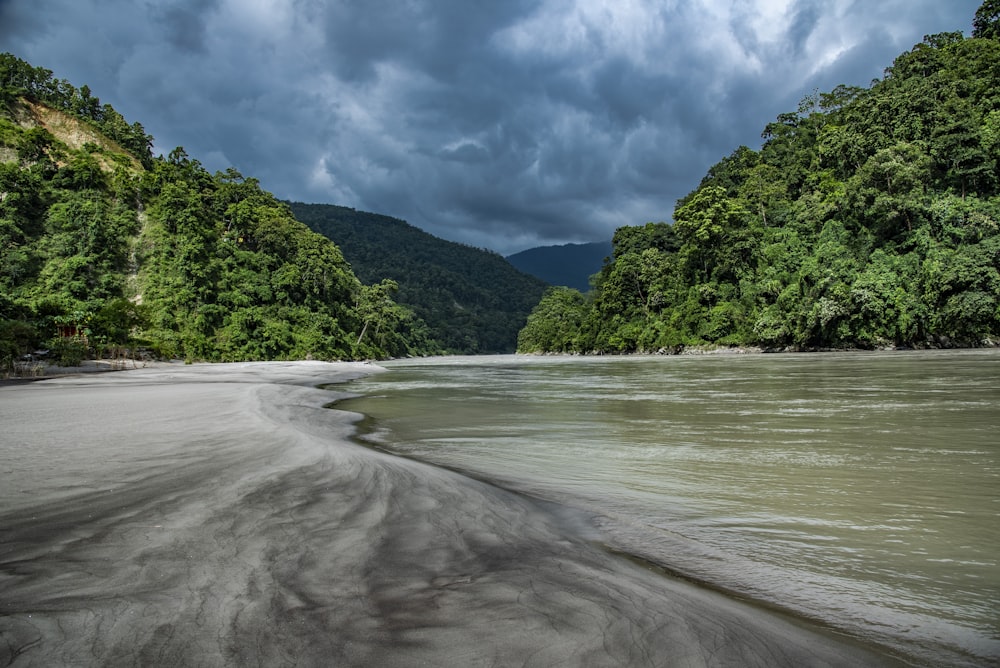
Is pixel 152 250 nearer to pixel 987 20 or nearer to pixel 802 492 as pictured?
pixel 802 492

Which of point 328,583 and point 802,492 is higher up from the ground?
point 328,583

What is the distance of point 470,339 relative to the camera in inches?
6526

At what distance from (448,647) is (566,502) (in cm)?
306

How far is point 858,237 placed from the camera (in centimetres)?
5188

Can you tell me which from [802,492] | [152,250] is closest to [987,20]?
[802,492]

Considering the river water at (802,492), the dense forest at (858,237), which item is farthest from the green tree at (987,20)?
the river water at (802,492)

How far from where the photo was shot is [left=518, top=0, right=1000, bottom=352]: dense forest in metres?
43.1

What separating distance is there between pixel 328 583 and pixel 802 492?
176 inches

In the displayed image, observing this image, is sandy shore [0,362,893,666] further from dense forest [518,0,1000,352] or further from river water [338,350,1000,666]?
dense forest [518,0,1000,352]

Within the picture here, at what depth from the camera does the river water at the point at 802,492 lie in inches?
109

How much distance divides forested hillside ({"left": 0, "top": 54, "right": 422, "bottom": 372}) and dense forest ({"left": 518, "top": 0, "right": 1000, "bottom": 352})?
5092 cm

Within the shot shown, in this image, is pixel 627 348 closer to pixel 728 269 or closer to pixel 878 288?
pixel 728 269

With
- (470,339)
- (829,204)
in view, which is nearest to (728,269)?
(829,204)

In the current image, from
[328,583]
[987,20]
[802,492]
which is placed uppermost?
[987,20]
